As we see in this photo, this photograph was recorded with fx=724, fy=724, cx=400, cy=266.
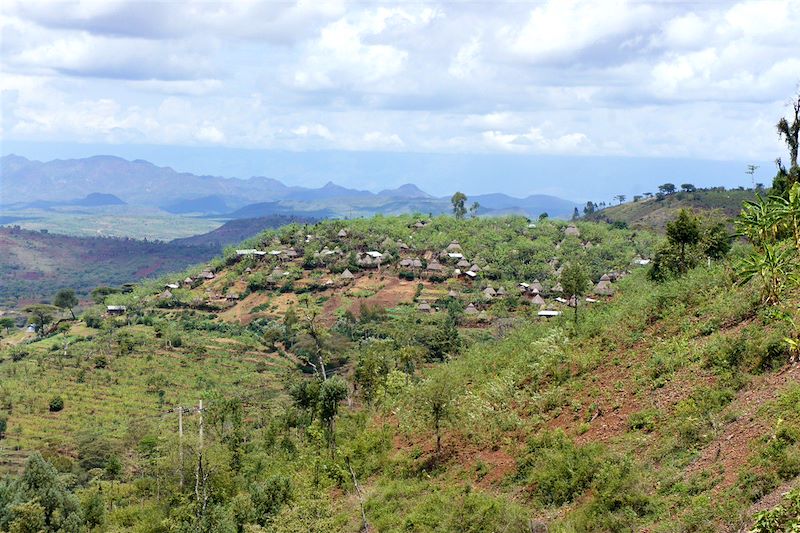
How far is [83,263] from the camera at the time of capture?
193m

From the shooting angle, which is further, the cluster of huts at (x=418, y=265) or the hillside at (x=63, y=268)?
the hillside at (x=63, y=268)

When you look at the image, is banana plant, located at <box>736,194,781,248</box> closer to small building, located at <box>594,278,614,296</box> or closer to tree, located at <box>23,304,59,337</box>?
small building, located at <box>594,278,614,296</box>

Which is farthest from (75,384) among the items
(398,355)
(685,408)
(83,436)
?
(685,408)

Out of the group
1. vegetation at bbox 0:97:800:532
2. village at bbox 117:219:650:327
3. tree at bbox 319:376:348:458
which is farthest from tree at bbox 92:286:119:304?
tree at bbox 319:376:348:458

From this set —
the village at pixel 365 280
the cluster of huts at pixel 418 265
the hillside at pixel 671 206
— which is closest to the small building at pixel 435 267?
the cluster of huts at pixel 418 265

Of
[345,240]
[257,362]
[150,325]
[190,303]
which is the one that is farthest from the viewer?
[345,240]

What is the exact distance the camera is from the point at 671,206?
122500mm

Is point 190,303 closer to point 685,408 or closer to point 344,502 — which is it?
point 344,502

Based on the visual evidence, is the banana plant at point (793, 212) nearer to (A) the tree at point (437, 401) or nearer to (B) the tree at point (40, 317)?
(A) the tree at point (437, 401)

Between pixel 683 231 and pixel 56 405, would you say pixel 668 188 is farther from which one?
pixel 56 405

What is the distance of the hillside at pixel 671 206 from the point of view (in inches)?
4301

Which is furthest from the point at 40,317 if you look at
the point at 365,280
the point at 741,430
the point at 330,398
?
the point at 741,430

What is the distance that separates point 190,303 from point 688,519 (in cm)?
7268

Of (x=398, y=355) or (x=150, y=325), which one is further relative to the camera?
(x=150, y=325)
